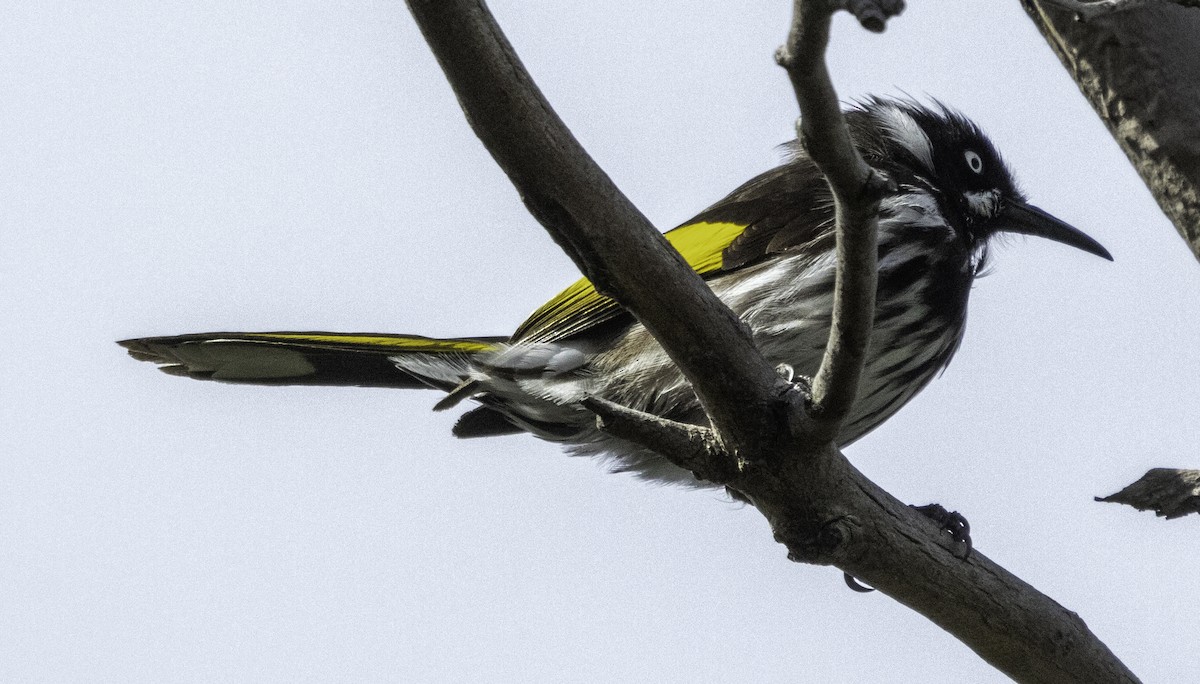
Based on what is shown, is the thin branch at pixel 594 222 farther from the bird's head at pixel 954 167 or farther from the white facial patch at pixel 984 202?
the white facial patch at pixel 984 202

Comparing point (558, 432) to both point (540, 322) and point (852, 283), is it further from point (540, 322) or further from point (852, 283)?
point (852, 283)

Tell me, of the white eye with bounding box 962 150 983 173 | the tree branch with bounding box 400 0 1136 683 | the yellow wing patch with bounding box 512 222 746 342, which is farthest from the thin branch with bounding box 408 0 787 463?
the white eye with bounding box 962 150 983 173

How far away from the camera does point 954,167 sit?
5043 millimetres

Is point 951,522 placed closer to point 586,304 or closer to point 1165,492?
point 1165,492

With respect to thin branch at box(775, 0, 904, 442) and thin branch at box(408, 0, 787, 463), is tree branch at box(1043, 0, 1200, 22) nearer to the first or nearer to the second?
thin branch at box(775, 0, 904, 442)

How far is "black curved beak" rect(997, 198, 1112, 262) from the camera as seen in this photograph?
17.0 feet

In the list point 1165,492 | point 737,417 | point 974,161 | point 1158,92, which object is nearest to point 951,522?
point 1165,492

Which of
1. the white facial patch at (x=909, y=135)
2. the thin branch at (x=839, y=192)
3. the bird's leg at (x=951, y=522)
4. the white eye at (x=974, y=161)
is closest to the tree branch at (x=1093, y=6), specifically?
the thin branch at (x=839, y=192)

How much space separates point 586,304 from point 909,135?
4.96ft

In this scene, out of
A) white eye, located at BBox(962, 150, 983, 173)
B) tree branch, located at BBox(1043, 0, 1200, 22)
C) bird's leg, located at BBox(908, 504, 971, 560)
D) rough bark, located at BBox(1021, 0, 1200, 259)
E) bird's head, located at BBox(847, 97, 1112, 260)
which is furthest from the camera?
white eye, located at BBox(962, 150, 983, 173)

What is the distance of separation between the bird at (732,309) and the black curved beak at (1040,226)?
304 millimetres

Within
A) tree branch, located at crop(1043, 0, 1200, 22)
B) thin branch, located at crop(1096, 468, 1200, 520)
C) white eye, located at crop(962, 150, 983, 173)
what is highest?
white eye, located at crop(962, 150, 983, 173)

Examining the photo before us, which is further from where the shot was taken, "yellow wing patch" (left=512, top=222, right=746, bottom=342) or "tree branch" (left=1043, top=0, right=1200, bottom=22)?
"yellow wing patch" (left=512, top=222, right=746, bottom=342)

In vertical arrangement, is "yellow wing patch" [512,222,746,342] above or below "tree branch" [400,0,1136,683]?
above
